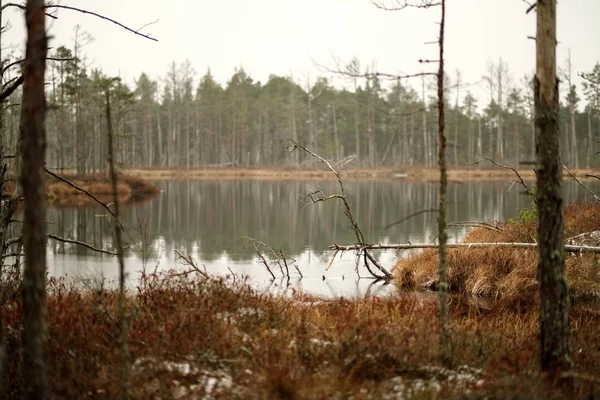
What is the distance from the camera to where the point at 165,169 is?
3125 inches

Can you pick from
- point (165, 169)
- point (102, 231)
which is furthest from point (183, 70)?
point (102, 231)

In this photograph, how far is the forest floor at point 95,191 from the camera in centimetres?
3772

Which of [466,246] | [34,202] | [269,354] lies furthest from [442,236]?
[466,246]

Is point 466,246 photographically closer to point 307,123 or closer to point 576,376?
point 576,376

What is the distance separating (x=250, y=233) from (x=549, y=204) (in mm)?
19873

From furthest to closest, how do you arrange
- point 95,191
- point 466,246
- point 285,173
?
1. point 285,173
2. point 95,191
3. point 466,246

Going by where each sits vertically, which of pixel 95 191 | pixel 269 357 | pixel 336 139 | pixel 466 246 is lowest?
pixel 269 357

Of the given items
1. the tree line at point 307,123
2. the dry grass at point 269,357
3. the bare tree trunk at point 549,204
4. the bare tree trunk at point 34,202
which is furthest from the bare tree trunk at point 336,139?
the bare tree trunk at point 34,202

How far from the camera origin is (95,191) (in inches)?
1570

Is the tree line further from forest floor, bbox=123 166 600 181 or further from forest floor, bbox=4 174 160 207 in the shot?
forest floor, bbox=4 174 160 207

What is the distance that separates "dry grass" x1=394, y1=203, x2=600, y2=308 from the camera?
1280 cm

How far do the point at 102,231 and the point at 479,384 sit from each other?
21777mm

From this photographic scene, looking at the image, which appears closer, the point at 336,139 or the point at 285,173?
the point at 285,173

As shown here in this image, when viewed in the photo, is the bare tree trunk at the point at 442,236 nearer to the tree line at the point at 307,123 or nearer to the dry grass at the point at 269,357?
the dry grass at the point at 269,357
